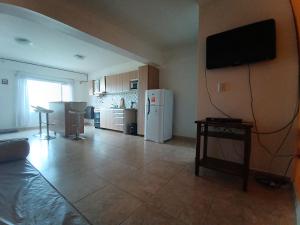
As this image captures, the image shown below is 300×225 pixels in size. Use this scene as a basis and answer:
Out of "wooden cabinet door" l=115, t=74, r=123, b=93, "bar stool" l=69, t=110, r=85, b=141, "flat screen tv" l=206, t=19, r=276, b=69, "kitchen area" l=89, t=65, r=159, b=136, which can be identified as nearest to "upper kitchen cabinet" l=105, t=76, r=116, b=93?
"kitchen area" l=89, t=65, r=159, b=136

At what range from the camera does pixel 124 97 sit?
227 inches

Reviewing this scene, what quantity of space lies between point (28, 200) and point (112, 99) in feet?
17.5

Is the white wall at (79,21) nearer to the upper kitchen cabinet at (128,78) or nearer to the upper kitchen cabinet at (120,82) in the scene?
the upper kitchen cabinet at (128,78)

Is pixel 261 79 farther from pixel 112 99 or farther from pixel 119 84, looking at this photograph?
pixel 112 99

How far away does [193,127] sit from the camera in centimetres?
409

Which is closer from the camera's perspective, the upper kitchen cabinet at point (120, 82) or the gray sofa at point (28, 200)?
the gray sofa at point (28, 200)

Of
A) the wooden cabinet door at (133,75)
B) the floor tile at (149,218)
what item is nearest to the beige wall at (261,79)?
the floor tile at (149,218)

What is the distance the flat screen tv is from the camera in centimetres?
181

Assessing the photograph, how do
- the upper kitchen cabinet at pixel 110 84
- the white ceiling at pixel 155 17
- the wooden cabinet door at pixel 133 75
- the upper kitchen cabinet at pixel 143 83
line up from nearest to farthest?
the white ceiling at pixel 155 17 < the upper kitchen cabinet at pixel 143 83 < the wooden cabinet door at pixel 133 75 < the upper kitchen cabinet at pixel 110 84

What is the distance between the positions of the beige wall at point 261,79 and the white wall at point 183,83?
171 cm

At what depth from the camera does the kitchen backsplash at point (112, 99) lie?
18.0 ft

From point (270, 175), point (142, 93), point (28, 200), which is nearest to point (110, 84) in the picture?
point (142, 93)

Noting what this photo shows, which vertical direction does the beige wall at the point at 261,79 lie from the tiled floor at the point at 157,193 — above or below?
above

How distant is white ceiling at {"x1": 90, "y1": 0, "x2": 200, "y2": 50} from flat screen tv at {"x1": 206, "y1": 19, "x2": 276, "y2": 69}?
72 cm
